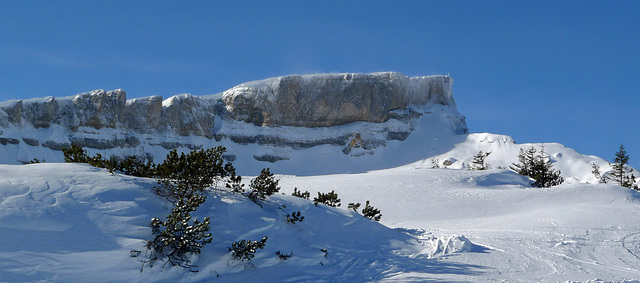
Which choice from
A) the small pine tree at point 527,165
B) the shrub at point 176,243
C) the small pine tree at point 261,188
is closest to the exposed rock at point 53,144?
the small pine tree at point 527,165

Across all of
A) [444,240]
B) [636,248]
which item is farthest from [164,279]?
[636,248]

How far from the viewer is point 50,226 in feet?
21.0

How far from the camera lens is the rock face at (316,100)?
77.1m

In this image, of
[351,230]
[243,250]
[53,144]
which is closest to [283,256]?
[243,250]

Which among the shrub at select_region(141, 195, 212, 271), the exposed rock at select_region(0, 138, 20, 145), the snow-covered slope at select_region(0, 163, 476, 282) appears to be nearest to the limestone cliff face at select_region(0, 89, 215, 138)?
the exposed rock at select_region(0, 138, 20, 145)

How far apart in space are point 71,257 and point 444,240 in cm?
698

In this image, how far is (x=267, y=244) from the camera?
7641mm

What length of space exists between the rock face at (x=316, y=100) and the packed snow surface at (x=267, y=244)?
65.3 m

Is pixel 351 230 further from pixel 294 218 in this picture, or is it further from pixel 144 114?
pixel 144 114

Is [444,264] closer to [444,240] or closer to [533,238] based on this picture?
[444,240]

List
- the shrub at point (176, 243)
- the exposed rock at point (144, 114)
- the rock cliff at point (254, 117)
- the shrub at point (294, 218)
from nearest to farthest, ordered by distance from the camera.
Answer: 1. the shrub at point (176, 243)
2. the shrub at point (294, 218)
3. the rock cliff at point (254, 117)
4. the exposed rock at point (144, 114)

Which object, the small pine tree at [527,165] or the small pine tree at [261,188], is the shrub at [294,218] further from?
the small pine tree at [527,165]

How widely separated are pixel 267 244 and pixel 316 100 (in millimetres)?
71893

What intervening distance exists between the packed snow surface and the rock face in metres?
65.3
